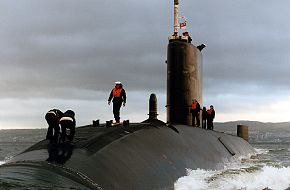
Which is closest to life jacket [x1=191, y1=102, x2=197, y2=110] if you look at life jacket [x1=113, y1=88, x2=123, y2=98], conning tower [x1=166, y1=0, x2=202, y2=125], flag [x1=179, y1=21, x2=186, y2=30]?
conning tower [x1=166, y1=0, x2=202, y2=125]

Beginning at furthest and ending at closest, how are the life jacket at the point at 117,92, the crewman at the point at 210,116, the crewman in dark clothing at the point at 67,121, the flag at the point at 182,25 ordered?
the crewman at the point at 210,116 < the flag at the point at 182,25 < the life jacket at the point at 117,92 < the crewman in dark clothing at the point at 67,121

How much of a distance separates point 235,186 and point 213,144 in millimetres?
4925

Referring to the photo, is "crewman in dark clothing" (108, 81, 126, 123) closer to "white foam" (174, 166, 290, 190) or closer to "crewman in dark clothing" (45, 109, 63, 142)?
"white foam" (174, 166, 290, 190)

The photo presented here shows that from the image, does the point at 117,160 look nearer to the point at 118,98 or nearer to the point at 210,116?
the point at 118,98

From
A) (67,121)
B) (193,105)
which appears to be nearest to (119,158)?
(67,121)

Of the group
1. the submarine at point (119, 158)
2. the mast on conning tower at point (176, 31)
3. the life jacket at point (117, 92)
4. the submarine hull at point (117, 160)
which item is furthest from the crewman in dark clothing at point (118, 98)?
the mast on conning tower at point (176, 31)

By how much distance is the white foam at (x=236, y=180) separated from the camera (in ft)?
33.6

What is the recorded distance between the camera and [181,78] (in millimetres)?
17906

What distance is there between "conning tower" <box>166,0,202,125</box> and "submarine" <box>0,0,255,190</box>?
177 cm

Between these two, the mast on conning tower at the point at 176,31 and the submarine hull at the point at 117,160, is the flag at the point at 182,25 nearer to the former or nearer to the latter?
the mast on conning tower at the point at 176,31

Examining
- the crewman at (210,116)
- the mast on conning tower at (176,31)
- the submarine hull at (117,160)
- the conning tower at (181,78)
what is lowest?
the submarine hull at (117,160)

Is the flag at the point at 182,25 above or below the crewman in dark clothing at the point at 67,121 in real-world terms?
above

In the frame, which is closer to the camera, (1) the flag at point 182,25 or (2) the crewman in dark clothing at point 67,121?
(2) the crewman in dark clothing at point 67,121

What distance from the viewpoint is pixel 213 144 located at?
15977mm
